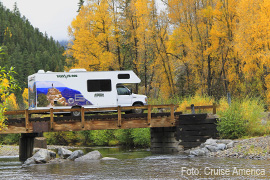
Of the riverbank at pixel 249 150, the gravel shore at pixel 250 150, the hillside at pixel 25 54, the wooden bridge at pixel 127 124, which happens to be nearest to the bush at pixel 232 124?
the wooden bridge at pixel 127 124

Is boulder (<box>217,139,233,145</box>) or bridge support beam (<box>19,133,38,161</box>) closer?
boulder (<box>217,139,233,145</box>)

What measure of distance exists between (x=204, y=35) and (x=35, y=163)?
20.8 metres

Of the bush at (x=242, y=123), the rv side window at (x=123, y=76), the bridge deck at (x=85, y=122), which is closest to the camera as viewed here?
the bridge deck at (x=85, y=122)

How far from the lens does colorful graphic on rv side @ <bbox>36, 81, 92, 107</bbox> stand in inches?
957

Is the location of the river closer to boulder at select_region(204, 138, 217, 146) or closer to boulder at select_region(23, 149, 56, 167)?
boulder at select_region(23, 149, 56, 167)

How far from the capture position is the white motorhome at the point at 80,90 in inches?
960

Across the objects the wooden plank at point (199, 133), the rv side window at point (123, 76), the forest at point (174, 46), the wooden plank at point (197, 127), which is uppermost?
the forest at point (174, 46)

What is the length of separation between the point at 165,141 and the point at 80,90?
6.90m

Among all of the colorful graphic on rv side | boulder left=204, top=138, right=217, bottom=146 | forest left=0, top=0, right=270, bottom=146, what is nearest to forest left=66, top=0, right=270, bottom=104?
forest left=0, top=0, right=270, bottom=146

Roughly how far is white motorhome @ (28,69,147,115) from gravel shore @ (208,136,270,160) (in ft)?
21.9

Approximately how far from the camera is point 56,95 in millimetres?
24469

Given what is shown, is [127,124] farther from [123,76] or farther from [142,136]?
[142,136]

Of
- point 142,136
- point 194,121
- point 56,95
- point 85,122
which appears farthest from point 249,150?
point 142,136

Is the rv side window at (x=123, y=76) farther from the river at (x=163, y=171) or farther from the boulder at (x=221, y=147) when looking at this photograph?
the boulder at (x=221, y=147)
